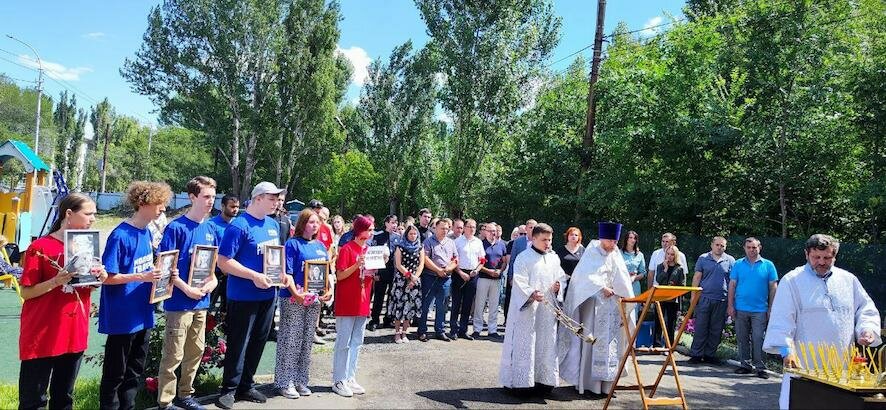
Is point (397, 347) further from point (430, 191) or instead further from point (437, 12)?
point (430, 191)

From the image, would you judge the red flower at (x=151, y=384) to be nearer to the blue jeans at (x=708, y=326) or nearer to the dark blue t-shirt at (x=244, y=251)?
the dark blue t-shirt at (x=244, y=251)

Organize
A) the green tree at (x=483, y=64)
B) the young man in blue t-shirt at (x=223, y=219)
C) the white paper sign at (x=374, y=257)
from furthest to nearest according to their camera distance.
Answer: the green tree at (x=483, y=64) < the white paper sign at (x=374, y=257) < the young man in blue t-shirt at (x=223, y=219)

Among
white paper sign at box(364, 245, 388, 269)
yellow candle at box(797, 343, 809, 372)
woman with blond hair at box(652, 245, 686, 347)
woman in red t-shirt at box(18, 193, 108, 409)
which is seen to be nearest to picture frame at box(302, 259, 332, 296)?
white paper sign at box(364, 245, 388, 269)

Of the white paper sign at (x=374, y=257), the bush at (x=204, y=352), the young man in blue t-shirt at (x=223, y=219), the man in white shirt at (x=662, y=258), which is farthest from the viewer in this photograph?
the man in white shirt at (x=662, y=258)

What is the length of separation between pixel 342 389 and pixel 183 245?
223 centimetres

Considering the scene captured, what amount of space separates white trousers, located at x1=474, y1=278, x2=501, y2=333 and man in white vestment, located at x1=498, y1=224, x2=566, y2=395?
3495 mm

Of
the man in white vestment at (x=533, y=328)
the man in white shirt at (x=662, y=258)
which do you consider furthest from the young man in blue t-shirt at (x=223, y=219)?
the man in white shirt at (x=662, y=258)

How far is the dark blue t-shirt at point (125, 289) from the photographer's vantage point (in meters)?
4.45

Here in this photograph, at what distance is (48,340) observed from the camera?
3975 mm

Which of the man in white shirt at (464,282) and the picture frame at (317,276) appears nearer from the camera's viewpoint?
the picture frame at (317,276)

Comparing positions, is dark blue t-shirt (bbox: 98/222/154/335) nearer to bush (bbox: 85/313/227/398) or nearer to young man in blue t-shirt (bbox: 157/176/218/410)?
young man in blue t-shirt (bbox: 157/176/218/410)

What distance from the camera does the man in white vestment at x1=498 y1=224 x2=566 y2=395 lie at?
6.37 m

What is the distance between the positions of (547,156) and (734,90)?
610 cm

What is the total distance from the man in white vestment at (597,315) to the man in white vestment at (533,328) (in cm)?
28
